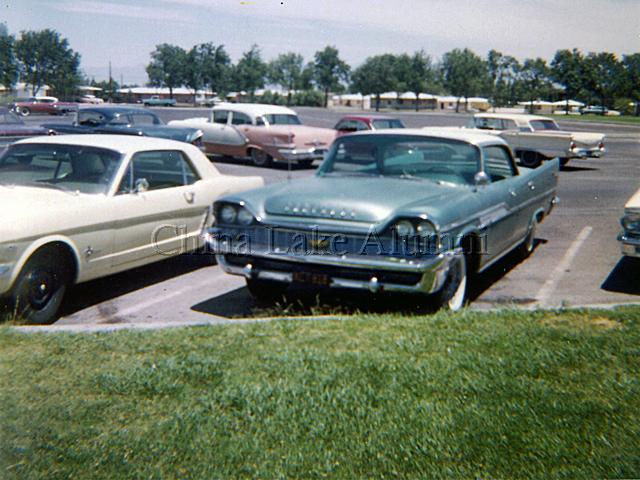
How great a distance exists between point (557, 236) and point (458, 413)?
674cm

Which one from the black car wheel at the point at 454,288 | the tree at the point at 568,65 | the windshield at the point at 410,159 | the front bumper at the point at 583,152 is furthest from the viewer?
the front bumper at the point at 583,152

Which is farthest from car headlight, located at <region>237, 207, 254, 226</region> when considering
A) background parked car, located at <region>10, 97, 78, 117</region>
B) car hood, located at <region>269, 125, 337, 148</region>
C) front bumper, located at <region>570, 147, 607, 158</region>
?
background parked car, located at <region>10, 97, 78, 117</region>

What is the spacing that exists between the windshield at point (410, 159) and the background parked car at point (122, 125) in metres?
9.52

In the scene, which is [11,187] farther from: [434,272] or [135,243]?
[434,272]

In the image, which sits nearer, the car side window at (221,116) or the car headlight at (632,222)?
the car headlight at (632,222)

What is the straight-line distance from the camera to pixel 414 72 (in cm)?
4256

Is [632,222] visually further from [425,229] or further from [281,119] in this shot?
[281,119]

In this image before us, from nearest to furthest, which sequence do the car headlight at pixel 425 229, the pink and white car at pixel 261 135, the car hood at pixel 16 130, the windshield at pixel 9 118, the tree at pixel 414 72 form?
the car headlight at pixel 425 229
the car hood at pixel 16 130
the windshield at pixel 9 118
the pink and white car at pixel 261 135
the tree at pixel 414 72

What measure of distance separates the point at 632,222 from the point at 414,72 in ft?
123

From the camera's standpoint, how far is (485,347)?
4566 mm

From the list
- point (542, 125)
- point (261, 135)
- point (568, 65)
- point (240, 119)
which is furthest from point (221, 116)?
point (568, 65)

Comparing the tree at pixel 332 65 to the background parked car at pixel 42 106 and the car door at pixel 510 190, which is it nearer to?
the car door at pixel 510 190

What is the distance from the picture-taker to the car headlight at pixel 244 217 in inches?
220

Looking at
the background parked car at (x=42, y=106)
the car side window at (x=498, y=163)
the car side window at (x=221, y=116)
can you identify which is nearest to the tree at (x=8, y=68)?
the car side window at (x=221, y=116)
